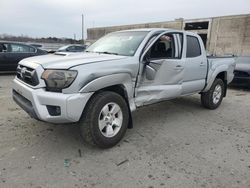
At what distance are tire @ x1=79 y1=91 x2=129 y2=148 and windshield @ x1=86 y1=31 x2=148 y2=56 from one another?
0.90m

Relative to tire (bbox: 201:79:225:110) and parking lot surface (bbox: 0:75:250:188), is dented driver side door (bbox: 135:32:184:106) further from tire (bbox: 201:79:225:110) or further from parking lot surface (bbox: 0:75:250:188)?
tire (bbox: 201:79:225:110)

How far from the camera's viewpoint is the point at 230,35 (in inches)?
1008

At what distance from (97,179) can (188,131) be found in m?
2.21

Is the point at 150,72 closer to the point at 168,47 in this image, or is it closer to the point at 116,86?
the point at 116,86

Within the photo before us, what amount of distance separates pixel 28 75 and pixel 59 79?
2.07 ft

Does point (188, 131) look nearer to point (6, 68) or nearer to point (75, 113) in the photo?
point (75, 113)

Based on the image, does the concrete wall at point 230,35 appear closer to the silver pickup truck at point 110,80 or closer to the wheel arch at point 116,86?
the silver pickup truck at point 110,80

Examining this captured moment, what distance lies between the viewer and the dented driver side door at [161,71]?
3.97 meters

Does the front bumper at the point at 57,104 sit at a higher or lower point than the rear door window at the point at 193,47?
lower

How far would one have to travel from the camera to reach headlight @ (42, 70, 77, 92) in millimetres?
3027

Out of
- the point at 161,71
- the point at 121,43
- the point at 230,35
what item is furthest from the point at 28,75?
the point at 230,35

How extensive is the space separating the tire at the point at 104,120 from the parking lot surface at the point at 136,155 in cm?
19

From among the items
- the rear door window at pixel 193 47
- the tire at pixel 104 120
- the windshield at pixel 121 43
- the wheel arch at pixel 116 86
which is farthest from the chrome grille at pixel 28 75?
the rear door window at pixel 193 47

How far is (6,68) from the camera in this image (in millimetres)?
10383
